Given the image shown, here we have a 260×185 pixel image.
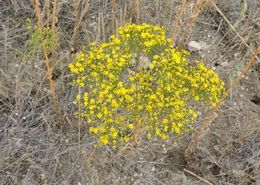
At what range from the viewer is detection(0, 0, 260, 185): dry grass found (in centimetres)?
254

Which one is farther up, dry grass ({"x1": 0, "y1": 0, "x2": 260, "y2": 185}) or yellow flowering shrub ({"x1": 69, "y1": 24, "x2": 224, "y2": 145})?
yellow flowering shrub ({"x1": 69, "y1": 24, "x2": 224, "y2": 145})

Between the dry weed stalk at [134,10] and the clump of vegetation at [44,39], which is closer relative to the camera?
the clump of vegetation at [44,39]

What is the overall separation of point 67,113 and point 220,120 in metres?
1.22

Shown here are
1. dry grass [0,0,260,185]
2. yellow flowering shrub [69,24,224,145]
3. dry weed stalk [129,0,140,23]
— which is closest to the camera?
yellow flowering shrub [69,24,224,145]

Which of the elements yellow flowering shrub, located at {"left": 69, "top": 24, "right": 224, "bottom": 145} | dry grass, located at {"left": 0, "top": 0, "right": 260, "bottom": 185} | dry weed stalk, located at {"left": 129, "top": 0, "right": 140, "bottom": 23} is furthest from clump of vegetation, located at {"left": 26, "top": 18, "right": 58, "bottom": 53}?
dry weed stalk, located at {"left": 129, "top": 0, "right": 140, "bottom": 23}

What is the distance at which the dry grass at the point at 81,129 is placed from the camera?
8.34 feet

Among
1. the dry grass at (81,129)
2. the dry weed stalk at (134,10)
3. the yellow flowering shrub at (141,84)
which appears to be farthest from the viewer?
the dry weed stalk at (134,10)

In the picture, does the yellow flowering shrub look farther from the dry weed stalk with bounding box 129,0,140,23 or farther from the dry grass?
the dry weed stalk with bounding box 129,0,140,23

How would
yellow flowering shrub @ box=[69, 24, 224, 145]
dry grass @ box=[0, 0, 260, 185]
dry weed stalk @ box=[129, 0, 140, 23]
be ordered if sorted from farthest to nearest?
dry weed stalk @ box=[129, 0, 140, 23] < dry grass @ box=[0, 0, 260, 185] < yellow flowering shrub @ box=[69, 24, 224, 145]

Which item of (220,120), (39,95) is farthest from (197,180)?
(39,95)

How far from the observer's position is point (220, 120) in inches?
118

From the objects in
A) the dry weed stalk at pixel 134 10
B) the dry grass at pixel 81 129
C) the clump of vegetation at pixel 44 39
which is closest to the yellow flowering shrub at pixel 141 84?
the dry grass at pixel 81 129

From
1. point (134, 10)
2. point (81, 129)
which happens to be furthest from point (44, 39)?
point (134, 10)

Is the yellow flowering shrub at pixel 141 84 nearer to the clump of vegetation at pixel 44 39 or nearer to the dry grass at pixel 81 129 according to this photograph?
the dry grass at pixel 81 129
